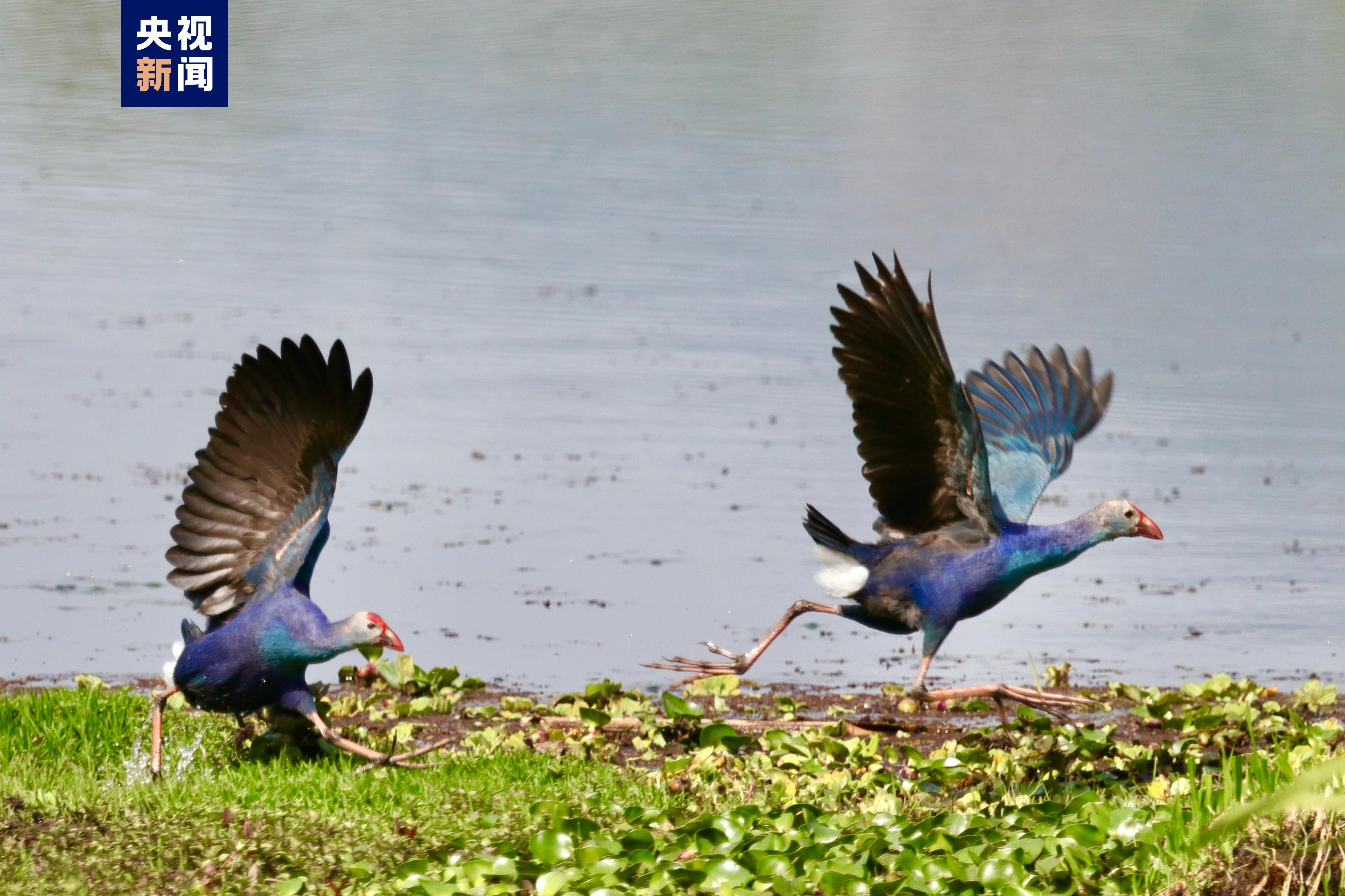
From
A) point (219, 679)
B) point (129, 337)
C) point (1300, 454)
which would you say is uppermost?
point (129, 337)

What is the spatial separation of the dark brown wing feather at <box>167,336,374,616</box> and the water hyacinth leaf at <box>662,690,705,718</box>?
Result: 1.30 m

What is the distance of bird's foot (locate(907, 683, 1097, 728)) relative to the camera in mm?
6031

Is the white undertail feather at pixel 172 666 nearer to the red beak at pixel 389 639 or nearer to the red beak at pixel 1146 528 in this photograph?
the red beak at pixel 389 639

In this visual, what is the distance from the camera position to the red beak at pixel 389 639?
5602 mm

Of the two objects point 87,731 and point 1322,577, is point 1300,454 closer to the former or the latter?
Result: point 1322,577

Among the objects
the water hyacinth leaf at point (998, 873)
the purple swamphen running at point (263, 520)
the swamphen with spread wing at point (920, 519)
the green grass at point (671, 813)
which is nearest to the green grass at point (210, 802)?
the green grass at point (671, 813)

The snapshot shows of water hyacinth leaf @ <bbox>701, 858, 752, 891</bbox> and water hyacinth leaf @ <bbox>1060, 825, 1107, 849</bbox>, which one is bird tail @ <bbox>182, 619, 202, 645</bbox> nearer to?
water hyacinth leaf @ <bbox>701, 858, 752, 891</bbox>

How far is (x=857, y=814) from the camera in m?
5.17

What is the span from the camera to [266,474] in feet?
19.1

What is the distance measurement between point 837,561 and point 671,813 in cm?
153

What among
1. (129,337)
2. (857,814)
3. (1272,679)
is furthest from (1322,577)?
(129,337)

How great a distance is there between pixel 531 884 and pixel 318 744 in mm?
1557

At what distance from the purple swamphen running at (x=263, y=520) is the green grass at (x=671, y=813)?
0.26m

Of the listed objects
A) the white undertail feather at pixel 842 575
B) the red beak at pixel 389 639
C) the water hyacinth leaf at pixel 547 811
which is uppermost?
the white undertail feather at pixel 842 575
